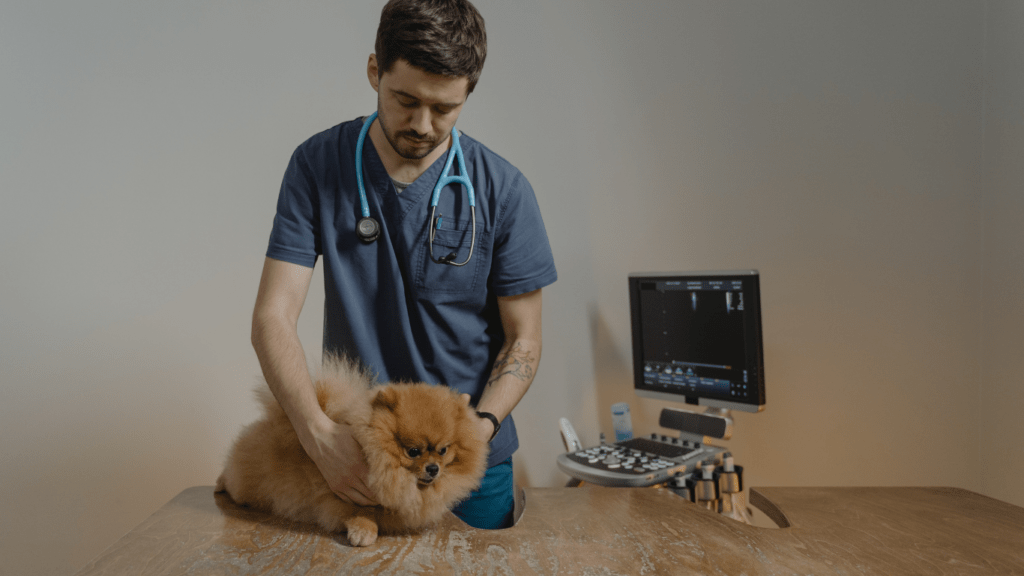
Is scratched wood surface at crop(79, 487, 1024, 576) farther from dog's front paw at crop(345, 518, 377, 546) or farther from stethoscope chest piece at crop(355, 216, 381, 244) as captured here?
stethoscope chest piece at crop(355, 216, 381, 244)

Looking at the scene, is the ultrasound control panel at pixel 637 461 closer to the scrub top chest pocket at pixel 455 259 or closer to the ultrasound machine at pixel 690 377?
the ultrasound machine at pixel 690 377

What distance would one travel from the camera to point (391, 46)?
4.13ft

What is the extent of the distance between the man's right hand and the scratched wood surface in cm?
8

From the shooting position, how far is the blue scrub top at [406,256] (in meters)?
1.46

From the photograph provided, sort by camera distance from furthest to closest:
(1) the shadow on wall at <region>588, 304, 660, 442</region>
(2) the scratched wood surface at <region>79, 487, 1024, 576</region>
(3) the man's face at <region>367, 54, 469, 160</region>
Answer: (1) the shadow on wall at <region>588, 304, 660, 442</region>
(3) the man's face at <region>367, 54, 469, 160</region>
(2) the scratched wood surface at <region>79, 487, 1024, 576</region>

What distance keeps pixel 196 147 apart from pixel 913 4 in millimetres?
2737

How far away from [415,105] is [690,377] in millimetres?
1381

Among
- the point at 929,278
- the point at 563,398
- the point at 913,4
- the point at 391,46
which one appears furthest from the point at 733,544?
the point at 913,4

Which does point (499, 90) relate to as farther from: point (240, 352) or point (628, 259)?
point (240, 352)

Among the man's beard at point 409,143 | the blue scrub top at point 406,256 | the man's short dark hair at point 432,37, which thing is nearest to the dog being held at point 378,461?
the blue scrub top at point 406,256

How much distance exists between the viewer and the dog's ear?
3.84 feet

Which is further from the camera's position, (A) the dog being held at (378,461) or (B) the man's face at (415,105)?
(B) the man's face at (415,105)

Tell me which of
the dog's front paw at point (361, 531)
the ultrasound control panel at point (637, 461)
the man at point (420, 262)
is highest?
the man at point (420, 262)

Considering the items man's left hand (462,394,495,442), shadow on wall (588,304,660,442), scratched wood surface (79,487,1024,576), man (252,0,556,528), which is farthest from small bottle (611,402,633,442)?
man's left hand (462,394,495,442)
